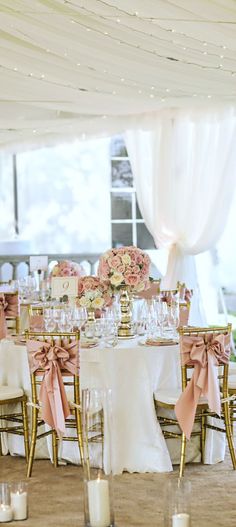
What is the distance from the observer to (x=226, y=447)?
250 inches

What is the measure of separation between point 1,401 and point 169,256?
3971mm

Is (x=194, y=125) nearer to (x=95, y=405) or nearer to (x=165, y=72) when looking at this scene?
(x=165, y=72)

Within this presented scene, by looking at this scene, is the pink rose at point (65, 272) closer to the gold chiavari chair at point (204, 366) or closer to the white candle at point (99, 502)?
the gold chiavari chair at point (204, 366)

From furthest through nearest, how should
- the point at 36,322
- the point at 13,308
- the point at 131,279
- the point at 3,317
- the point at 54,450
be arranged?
the point at 13,308
the point at 3,317
the point at 36,322
the point at 131,279
the point at 54,450

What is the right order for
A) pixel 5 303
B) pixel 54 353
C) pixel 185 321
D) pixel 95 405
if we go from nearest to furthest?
pixel 95 405, pixel 54 353, pixel 185 321, pixel 5 303

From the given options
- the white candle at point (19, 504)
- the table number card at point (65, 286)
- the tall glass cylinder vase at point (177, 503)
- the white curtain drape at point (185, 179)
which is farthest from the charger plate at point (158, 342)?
the white curtain drape at point (185, 179)

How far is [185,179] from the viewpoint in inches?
362

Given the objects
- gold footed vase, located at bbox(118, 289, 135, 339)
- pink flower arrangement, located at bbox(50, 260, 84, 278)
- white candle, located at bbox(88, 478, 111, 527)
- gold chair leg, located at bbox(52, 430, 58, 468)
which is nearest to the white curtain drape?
pink flower arrangement, located at bbox(50, 260, 84, 278)

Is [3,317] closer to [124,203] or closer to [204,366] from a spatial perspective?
→ [204,366]

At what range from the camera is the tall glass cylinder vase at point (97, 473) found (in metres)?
4.25

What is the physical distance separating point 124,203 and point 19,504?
6.57m

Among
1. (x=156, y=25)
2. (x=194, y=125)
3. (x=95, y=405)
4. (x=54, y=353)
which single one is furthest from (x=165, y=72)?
(x=95, y=405)

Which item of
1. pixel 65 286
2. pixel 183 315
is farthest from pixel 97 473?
pixel 183 315

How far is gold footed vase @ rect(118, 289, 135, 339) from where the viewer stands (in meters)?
6.33
